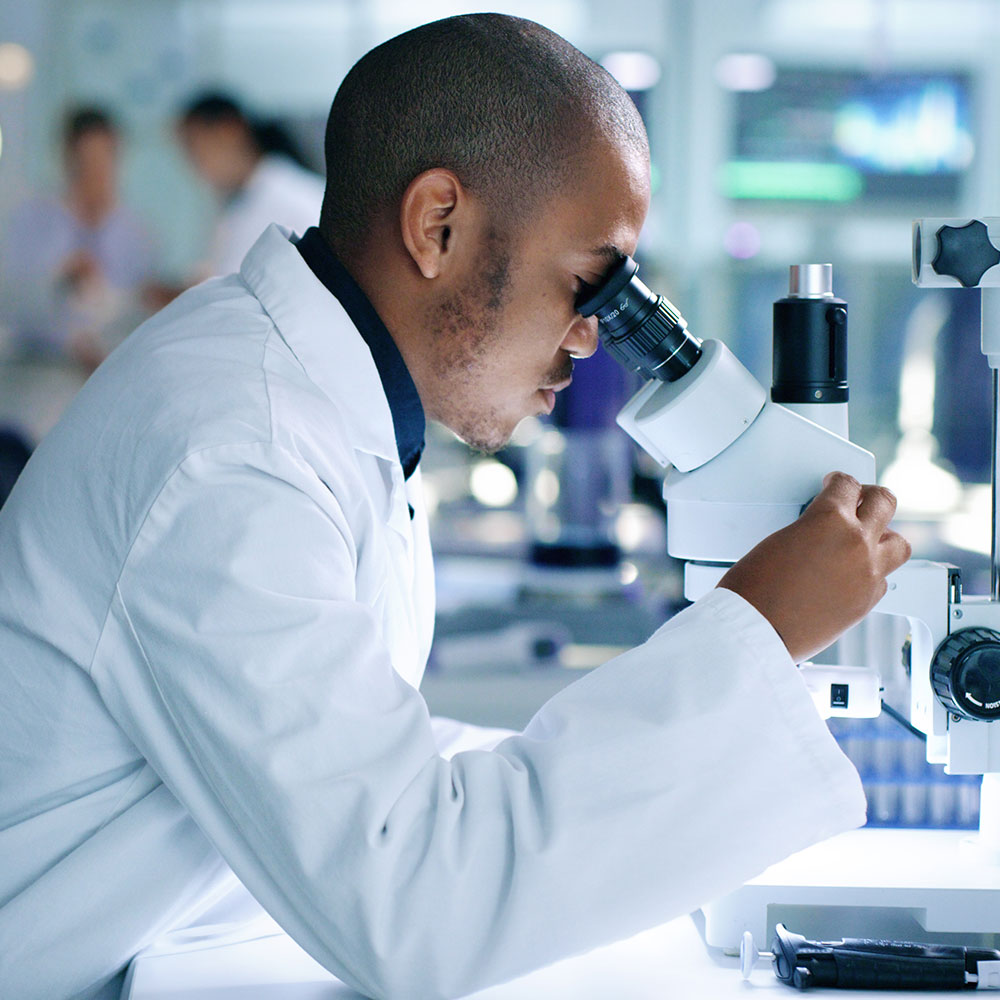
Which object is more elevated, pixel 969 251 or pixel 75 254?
pixel 75 254

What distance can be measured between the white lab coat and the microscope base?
179 millimetres

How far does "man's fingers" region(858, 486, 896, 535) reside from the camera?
897mm

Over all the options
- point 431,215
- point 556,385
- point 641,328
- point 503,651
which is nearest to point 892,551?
point 641,328

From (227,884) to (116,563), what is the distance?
0.34 meters

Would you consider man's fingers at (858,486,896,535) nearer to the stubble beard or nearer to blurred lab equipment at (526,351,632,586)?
the stubble beard

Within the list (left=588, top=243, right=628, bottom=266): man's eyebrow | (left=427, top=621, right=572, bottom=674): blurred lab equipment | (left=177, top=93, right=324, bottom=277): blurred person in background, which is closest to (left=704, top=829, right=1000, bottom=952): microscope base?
(left=588, top=243, right=628, bottom=266): man's eyebrow

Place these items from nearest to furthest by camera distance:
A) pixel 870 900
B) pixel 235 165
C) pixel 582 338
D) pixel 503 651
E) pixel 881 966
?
1. pixel 881 966
2. pixel 870 900
3. pixel 582 338
4. pixel 503 651
5. pixel 235 165

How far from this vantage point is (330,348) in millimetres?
995

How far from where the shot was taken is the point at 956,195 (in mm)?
4730

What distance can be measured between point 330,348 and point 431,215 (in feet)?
0.50

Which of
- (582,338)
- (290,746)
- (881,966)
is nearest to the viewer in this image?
(290,746)

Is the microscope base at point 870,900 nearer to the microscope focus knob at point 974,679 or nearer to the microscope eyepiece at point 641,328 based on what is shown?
the microscope focus knob at point 974,679

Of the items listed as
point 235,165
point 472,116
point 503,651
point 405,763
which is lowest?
point 503,651

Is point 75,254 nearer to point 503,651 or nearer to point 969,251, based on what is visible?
point 503,651
